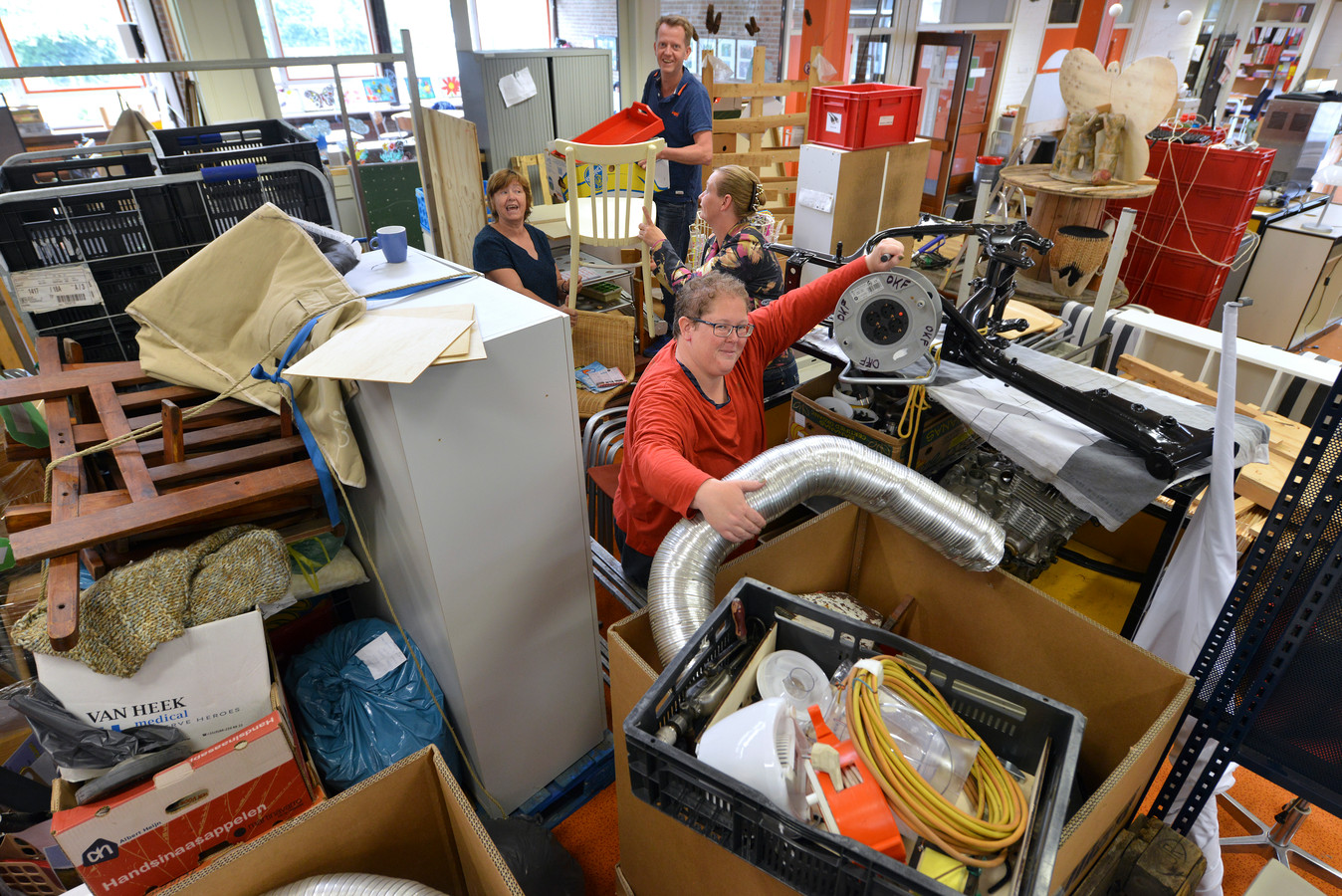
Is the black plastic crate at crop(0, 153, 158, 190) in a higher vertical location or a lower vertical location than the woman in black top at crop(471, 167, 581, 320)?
higher

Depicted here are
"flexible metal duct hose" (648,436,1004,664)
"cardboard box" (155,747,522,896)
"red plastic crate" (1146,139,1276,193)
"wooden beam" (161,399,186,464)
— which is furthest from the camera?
"red plastic crate" (1146,139,1276,193)

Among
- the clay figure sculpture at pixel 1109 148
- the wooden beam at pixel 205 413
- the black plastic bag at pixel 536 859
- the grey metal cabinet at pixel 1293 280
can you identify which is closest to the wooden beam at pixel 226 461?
the wooden beam at pixel 205 413

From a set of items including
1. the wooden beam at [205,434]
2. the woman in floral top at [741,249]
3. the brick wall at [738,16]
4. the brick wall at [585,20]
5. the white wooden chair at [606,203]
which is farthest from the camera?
the brick wall at [585,20]

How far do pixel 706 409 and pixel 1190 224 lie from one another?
16.2 ft

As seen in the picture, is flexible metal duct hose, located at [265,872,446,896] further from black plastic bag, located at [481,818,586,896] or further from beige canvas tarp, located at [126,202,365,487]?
beige canvas tarp, located at [126,202,365,487]

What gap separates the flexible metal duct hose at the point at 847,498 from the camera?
1.45m

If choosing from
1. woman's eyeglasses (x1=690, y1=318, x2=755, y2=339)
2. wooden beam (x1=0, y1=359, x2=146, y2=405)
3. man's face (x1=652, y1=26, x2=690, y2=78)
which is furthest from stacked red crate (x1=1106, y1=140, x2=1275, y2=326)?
wooden beam (x1=0, y1=359, x2=146, y2=405)

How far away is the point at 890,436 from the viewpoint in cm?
221

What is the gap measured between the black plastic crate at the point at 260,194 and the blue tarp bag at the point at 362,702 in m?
1.38

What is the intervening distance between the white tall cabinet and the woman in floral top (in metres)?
1.19

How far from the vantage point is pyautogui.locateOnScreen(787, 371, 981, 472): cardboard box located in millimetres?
2215

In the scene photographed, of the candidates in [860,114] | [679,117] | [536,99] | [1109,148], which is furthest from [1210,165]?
[536,99]

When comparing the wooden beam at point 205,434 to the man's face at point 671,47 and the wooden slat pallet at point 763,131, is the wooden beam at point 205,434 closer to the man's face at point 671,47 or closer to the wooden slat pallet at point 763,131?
the man's face at point 671,47

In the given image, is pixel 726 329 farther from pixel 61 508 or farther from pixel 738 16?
pixel 738 16
